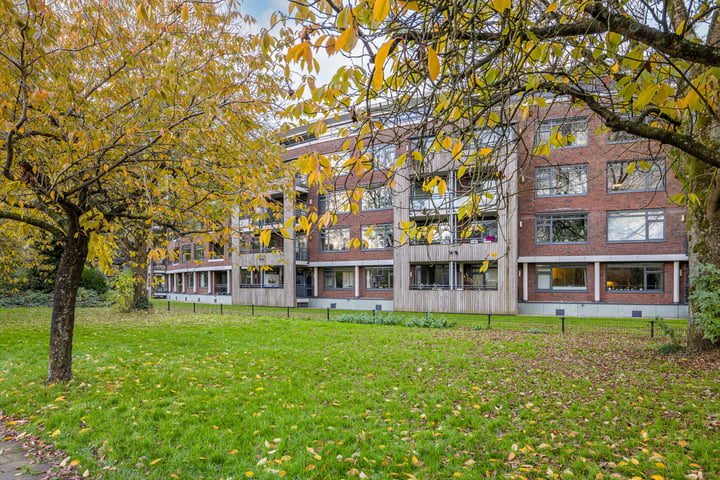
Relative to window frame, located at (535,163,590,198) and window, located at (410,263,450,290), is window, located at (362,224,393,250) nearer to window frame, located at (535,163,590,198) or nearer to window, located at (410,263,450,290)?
window, located at (410,263,450,290)

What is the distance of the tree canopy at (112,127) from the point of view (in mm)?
4703

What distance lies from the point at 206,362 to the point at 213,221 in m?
3.09

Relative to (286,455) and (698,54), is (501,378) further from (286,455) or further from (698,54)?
(698,54)

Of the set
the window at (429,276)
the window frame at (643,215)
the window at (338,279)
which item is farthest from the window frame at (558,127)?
the window at (338,279)

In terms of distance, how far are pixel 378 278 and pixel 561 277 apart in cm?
1149

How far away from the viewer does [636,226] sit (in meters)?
20.5

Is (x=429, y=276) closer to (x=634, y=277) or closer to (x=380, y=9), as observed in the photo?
(x=634, y=277)

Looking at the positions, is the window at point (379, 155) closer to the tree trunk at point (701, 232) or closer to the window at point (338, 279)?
the tree trunk at point (701, 232)

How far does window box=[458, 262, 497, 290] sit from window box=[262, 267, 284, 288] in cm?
1446

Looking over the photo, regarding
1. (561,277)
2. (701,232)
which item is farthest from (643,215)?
(701,232)

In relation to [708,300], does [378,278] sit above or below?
below

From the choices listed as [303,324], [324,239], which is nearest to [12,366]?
[303,324]

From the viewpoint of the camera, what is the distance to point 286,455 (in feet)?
12.8

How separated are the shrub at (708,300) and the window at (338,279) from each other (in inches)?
833
